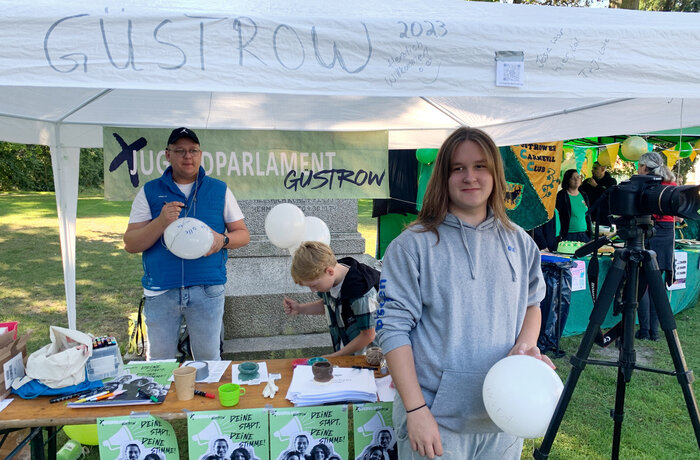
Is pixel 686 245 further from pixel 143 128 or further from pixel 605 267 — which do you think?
pixel 143 128

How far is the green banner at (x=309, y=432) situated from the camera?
5.50 feet

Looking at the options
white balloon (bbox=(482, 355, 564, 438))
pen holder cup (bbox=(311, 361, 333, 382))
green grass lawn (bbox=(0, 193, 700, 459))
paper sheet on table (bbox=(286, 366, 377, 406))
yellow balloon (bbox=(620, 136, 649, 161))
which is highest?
yellow balloon (bbox=(620, 136, 649, 161))

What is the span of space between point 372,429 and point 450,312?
71 centimetres

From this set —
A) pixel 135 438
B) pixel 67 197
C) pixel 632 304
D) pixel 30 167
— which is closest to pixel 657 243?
pixel 632 304

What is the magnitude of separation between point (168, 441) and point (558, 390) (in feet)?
4.45

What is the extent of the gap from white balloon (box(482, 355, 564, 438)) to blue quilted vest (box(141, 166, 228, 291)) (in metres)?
1.61

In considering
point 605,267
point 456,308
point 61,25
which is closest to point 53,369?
point 61,25

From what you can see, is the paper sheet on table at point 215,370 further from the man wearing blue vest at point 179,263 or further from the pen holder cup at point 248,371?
the man wearing blue vest at point 179,263

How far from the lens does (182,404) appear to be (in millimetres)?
1720

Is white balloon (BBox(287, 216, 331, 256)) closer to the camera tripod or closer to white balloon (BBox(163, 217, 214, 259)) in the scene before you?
white balloon (BBox(163, 217, 214, 259))

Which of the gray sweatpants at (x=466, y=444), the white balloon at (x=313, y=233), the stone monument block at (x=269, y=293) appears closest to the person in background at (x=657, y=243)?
the stone monument block at (x=269, y=293)

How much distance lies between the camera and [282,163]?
3.36 metres

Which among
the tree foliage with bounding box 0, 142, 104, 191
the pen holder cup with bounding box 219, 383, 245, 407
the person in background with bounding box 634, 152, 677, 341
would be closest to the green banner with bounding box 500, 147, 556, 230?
the person in background with bounding box 634, 152, 677, 341

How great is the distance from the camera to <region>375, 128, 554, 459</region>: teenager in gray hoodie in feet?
4.21
